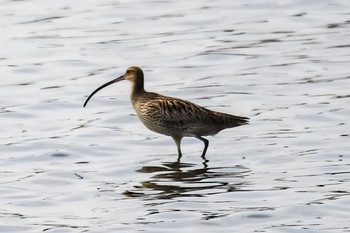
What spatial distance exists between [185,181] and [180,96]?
4.75 meters

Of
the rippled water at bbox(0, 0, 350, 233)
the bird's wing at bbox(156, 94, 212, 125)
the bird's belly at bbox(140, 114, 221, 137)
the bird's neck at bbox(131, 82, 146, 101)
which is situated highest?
the bird's neck at bbox(131, 82, 146, 101)

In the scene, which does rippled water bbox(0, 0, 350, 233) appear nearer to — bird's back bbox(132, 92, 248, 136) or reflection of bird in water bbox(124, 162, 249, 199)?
reflection of bird in water bbox(124, 162, 249, 199)

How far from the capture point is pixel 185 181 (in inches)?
622

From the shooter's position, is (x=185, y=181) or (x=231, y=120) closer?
(x=185, y=181)

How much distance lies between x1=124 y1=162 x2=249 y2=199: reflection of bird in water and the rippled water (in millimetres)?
22

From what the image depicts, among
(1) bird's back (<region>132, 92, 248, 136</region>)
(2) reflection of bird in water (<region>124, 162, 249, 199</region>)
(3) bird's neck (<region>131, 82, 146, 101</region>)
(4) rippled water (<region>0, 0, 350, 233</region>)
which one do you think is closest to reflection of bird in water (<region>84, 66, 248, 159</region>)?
(1) bird's back (<region>132, 92, 248, 136</region>)

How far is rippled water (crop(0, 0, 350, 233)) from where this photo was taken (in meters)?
14.1

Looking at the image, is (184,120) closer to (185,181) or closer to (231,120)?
(231,120)

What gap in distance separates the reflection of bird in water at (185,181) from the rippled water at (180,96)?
22mm

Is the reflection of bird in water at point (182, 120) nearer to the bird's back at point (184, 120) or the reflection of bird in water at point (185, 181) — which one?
the bird's back at point (184, 120)

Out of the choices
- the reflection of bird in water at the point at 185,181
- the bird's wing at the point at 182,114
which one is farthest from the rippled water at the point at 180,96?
the bird's wing at the point at 182,114

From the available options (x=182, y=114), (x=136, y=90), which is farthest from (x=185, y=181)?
(x=136, y=90)

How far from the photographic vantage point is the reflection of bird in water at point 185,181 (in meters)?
15.0

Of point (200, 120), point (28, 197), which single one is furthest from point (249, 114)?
point (28, 197)
